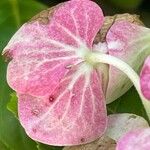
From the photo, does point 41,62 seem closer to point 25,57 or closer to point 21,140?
point 25,57

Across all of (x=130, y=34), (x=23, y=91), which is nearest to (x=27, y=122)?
(x=23, y=91)

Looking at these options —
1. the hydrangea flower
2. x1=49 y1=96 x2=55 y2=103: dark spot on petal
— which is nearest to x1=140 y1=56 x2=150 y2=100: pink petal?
the hydrangea flower

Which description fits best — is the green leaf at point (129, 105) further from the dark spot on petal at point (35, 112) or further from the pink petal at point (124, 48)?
the dark spot on petal at point (35, 112)

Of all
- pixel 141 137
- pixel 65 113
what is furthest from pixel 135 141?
pixel 65 113

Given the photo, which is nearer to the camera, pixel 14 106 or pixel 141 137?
pixel 141 137

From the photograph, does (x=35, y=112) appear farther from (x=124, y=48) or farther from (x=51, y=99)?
(x=124, y=48)
